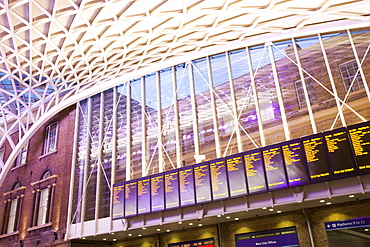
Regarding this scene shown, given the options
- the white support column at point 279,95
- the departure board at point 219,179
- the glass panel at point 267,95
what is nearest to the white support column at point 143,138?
the departure board at point 219,179

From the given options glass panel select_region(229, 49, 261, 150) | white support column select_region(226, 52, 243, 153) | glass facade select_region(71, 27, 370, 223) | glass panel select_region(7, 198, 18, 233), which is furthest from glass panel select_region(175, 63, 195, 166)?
glass panel select_region(7, 198, 18, 233)

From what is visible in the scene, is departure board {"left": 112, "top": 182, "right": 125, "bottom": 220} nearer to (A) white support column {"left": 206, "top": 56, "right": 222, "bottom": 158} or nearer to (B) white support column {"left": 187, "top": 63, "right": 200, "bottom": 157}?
(B) white support column {"left": 187, "top": 63, "right": 200, "bottom": 157}

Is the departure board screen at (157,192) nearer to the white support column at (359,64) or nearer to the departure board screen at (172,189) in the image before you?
the departure board screen at (172,189)

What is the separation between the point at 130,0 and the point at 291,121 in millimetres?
9692

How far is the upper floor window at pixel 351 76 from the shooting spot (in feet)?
46.7

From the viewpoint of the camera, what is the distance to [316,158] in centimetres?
1297

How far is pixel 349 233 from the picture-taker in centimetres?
1351

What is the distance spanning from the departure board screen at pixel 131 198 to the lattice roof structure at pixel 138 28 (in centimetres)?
737

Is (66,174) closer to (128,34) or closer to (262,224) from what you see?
(128,34)

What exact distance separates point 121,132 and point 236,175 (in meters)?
9.00

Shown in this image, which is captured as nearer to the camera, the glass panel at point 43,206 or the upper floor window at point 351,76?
the upper floor window at point 351,76

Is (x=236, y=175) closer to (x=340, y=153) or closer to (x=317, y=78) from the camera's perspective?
(x=340, y=153)

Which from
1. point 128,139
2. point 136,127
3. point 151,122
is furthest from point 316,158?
point 128,139

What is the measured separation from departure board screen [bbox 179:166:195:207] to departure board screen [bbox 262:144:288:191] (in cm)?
386
